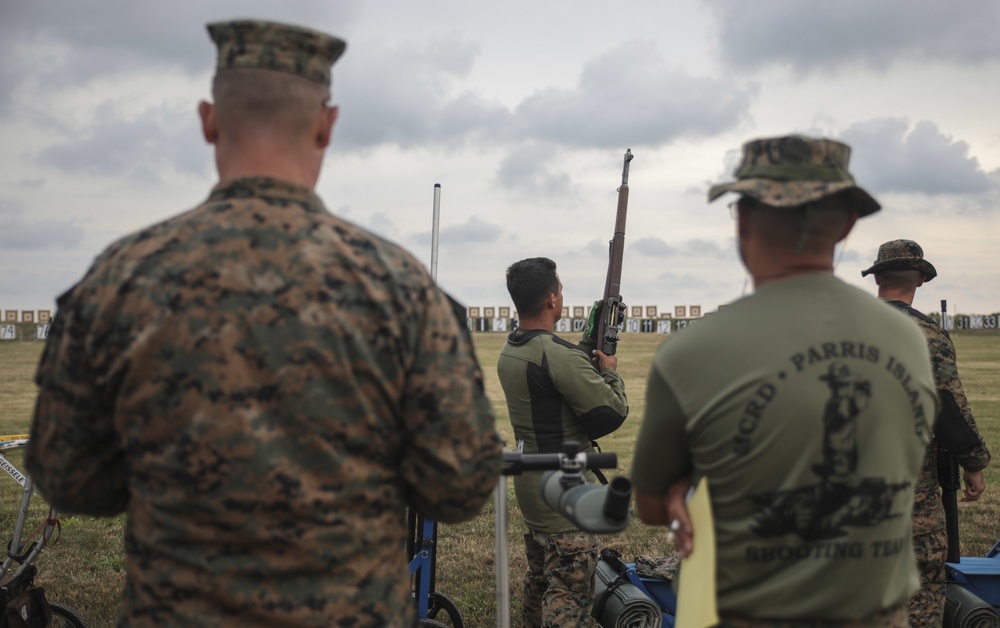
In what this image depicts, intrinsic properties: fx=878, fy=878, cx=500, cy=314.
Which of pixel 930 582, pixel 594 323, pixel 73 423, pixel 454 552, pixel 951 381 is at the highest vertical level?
pixel 594 323

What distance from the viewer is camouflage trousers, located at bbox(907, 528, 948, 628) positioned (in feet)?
15.1

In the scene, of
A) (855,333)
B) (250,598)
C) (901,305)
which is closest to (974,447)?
(901,305)

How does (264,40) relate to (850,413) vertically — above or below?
above

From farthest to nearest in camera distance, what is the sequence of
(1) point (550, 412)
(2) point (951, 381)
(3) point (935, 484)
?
(3) point (935, 484) < (2) point (951, 381) < (1) point (550, 412)

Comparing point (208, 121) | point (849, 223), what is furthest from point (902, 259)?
point (208, 121)

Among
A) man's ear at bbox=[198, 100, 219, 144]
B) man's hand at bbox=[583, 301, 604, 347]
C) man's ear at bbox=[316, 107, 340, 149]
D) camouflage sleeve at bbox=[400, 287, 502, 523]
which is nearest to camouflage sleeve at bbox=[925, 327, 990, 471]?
man's hand at bbox=[583, 301, 604, 347]

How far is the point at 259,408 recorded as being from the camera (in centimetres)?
175

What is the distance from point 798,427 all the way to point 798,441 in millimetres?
31

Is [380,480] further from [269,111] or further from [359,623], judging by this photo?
[269,111]

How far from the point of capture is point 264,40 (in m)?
1.93

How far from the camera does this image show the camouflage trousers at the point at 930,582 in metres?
4.59

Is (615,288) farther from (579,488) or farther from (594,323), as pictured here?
(579,488)

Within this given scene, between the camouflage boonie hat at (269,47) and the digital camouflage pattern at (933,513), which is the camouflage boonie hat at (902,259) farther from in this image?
the camouflage boonie hat at (269,47)

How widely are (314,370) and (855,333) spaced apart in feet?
3.94
